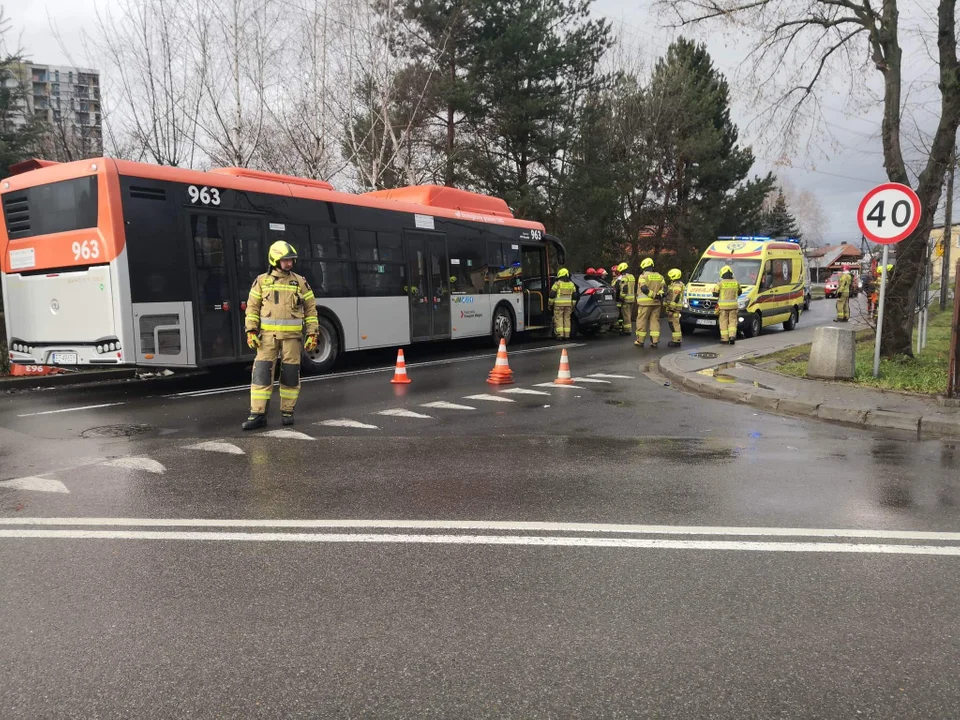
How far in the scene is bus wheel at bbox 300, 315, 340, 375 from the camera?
13070 millimetres

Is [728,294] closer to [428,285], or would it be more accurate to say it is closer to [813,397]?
[428,285]

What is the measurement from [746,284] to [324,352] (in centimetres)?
1180

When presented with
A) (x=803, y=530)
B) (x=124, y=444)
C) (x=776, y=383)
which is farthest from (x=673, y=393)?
(x=124, y=444)

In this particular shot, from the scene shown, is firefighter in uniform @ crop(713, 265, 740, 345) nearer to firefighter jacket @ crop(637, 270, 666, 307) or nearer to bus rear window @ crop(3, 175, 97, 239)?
firefighter jacket @ crop(637, 270, 666, 307)

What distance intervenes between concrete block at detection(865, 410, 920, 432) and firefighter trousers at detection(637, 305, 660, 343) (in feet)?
27.0

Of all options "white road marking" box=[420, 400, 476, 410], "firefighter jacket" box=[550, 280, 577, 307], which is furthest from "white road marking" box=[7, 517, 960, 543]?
"firefighter jacket" box=[550, 280, 577, 307]

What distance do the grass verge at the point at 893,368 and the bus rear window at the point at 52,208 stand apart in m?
10.2

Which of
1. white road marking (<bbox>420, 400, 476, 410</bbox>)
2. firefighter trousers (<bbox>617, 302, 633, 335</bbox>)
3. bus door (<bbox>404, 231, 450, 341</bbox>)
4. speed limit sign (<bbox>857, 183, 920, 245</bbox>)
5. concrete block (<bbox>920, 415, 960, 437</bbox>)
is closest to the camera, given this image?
concrete block (<bbox>920, 415, 960, 437</bbox>)

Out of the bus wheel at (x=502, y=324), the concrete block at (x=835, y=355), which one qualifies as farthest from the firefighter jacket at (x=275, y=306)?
the bus wheel at (x=502, y=324)

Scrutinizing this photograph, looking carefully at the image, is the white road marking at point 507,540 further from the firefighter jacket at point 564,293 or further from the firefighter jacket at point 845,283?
the firefighter jacket at point 845,283

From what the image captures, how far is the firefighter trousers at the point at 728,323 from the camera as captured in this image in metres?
17.2

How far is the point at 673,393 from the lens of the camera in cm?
1087

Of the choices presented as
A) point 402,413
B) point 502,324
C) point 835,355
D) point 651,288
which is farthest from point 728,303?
point 402,413

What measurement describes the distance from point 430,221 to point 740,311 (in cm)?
861
